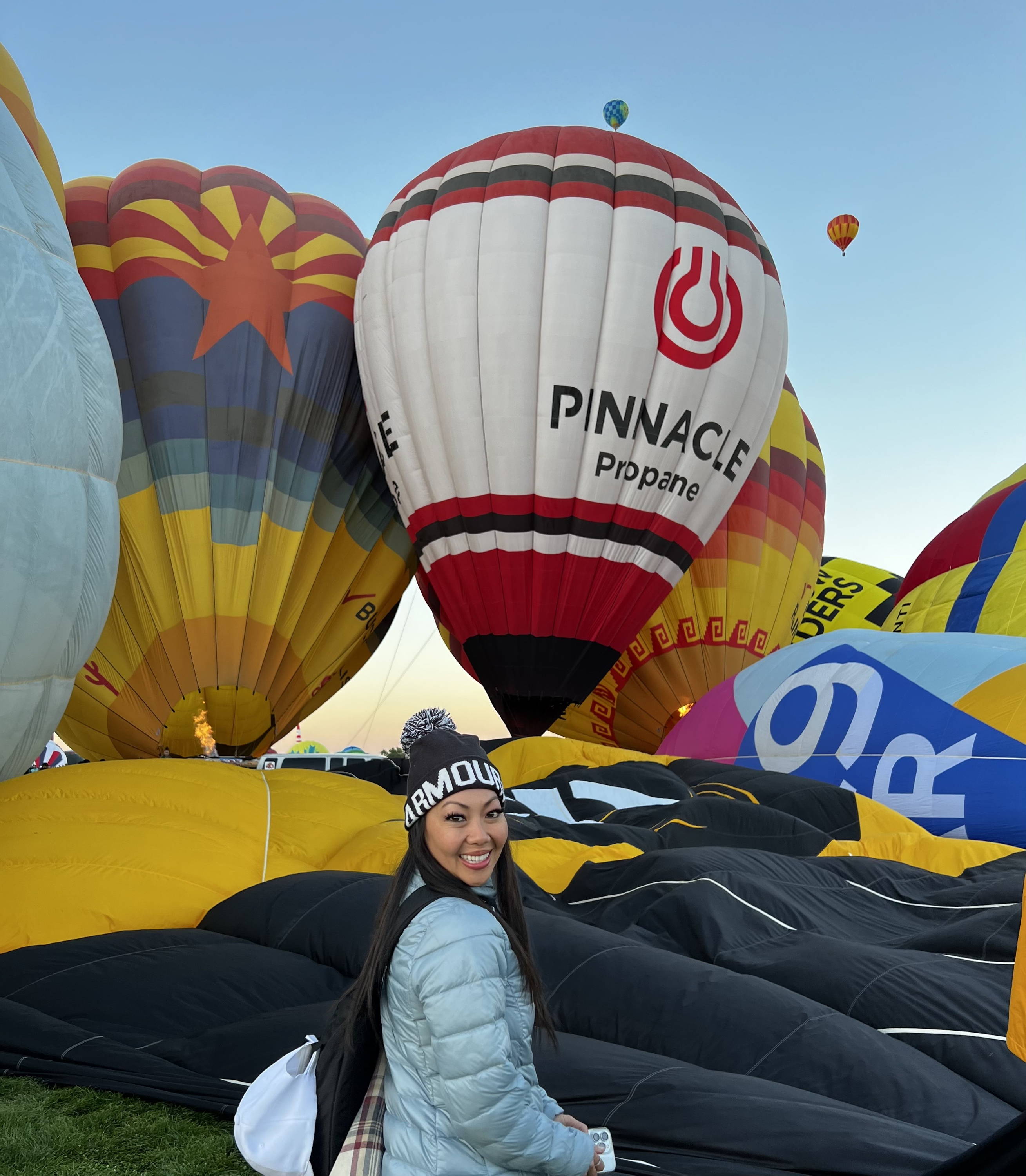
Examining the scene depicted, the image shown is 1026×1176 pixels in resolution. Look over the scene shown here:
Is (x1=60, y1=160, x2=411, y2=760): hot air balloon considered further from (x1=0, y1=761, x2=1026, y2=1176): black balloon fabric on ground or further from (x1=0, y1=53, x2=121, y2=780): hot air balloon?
(x1=0, y1=761, x2=1026, y2=1176): black balloon fabric on ground

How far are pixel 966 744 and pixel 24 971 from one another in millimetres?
4922

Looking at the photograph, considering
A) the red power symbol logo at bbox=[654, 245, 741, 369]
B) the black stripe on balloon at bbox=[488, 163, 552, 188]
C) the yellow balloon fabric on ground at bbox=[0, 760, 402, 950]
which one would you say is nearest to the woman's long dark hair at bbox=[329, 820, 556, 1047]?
the yellow balloon fabric on ground at bbox=[0, 760, 402, 950]

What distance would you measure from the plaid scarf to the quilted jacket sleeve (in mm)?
A: 154

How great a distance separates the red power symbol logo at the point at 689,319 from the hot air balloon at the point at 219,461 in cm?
262

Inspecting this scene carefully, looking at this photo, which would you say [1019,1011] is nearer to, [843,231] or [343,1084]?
[343,1084]

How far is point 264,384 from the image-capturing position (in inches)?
333

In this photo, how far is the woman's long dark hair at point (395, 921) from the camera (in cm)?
142

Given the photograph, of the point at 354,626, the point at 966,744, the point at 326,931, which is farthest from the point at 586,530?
the point at 326,931

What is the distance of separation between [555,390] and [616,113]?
208 inches

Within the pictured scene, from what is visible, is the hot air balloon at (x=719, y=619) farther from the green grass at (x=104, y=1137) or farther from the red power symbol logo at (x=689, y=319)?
the green grass at (x=104, y=1137)

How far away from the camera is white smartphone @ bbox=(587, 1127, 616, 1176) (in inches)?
56.7

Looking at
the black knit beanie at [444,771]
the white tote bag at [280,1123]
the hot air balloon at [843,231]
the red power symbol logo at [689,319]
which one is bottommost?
A: the white tote bag at [280,1123]

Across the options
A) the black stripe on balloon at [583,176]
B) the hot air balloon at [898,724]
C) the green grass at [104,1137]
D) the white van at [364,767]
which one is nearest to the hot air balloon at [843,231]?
the black stripe on balloon at [583,176]

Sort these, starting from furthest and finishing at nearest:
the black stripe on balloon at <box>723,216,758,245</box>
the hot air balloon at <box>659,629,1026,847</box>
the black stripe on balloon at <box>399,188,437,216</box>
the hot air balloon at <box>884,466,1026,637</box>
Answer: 1. the hot air balloon at <box>884,466,1026,637</box>
2. the black stripe on balloon at <box>723,216,758,245</box>
3. the black stripe on balloon at <box>399,188,437,216</box>
4. the hot air balloon at <box>659,629,1026,847</box>
